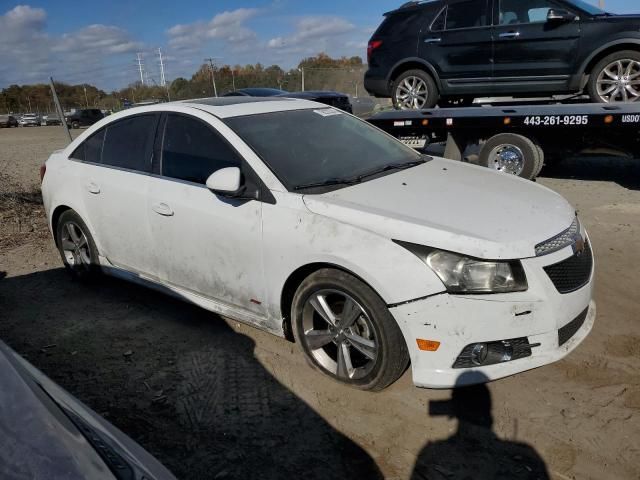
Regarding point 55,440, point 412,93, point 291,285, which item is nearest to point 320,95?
point 412,93

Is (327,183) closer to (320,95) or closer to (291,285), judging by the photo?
(291,285)

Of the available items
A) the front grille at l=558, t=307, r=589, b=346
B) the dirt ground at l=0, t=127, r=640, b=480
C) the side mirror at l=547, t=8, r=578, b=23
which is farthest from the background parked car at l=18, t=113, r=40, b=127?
the front grille at l=558, t=307, r=589, b=346

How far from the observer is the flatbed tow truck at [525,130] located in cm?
681

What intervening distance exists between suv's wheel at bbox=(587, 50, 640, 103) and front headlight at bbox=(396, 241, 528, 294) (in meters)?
5.35

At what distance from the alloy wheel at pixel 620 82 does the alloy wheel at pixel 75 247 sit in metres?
6.50

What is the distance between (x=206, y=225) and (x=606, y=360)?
2.70 meters

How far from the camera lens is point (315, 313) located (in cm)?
321

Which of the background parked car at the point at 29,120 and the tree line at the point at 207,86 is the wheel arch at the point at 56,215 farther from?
the background parked car at the point at 29,120

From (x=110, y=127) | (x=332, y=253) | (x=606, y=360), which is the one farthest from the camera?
(x=110, y=127)

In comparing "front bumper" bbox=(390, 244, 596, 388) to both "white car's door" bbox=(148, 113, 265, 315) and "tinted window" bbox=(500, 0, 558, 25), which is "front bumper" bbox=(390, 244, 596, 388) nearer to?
"white car's door" bbox=(148, 113, 265, 315)

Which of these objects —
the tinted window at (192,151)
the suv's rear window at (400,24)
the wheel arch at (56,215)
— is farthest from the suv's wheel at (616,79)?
the wheel arch at (56,215)

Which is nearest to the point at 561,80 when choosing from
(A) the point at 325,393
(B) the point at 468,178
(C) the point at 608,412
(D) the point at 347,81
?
(B) the point at 468,178

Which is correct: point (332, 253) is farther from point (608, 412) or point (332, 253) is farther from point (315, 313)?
point (608, 412)

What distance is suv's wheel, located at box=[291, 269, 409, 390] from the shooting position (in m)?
2.82
